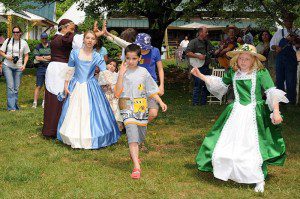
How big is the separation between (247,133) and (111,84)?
306 centimetres

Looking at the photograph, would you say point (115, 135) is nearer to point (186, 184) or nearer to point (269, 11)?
point (186, 184)

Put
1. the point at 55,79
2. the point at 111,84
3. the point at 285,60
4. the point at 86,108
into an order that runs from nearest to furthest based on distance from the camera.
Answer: the point at 86,108, the point at 111,84, the point at 55,79, the point at 285,60

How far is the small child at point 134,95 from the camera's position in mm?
6445

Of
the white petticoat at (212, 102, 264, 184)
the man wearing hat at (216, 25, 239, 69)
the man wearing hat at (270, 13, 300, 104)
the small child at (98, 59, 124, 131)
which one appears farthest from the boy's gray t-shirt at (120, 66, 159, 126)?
the man wearing hat at (270, 13, 300, 104)

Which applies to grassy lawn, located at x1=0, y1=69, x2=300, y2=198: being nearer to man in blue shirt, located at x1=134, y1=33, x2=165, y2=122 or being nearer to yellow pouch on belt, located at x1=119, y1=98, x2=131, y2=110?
yellow pouch on belt, located at x1=119, y1=98, x2=131, y2=110

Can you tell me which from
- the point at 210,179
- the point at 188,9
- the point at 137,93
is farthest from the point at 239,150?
the point at 188,9

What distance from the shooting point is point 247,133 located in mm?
6027

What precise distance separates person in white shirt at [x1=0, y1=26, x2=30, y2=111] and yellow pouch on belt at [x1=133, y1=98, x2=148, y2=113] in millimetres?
6049

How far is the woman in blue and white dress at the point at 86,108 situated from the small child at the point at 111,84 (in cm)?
12

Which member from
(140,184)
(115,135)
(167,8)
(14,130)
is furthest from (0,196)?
(167,8)

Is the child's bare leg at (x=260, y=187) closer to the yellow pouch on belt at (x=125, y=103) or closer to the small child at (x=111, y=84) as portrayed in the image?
the yellow pouch on belt at (x=125, y=103)

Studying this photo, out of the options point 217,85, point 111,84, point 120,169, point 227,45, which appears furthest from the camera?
point 227,45

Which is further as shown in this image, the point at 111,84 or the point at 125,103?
the point at 111,84

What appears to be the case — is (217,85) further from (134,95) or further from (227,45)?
(227,45)
